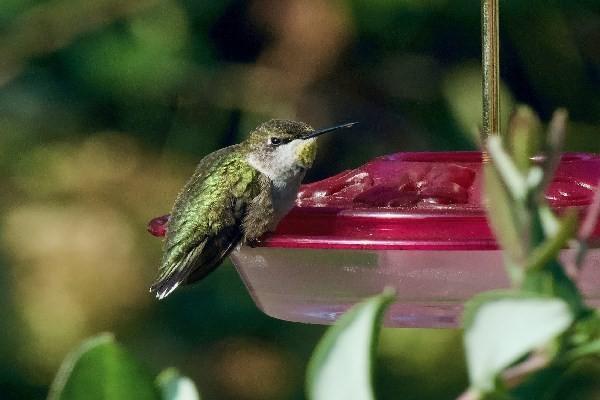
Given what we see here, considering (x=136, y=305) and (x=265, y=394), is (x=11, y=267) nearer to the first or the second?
(x=136, y=305)

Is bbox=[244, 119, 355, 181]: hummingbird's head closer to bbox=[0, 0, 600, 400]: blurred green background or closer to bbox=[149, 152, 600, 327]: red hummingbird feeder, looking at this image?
bbox=[149, 152, 600, 327]: red hummingbird feeder

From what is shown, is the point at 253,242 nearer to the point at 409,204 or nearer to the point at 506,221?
the point at 409,204

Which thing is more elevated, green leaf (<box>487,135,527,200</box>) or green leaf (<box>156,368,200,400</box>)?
green leaf (<box>487,135,527,200</box>)

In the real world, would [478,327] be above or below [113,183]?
above

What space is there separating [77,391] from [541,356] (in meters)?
0.33

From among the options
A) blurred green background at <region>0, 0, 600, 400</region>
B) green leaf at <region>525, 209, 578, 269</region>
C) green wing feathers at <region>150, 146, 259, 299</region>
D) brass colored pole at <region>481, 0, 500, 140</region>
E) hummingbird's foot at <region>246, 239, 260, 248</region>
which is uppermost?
green leaf at <region>525, 209, 578, 269</region>

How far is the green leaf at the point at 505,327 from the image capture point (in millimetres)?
777

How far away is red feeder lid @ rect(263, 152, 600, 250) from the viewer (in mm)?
1904

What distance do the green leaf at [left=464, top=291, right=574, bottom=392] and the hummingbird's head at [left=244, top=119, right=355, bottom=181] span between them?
185 cm

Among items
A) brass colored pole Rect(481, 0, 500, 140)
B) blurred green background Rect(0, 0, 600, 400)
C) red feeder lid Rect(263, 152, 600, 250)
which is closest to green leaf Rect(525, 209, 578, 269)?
red feeder lid Rect(263, 152, 600, 250)

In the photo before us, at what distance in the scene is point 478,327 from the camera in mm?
799

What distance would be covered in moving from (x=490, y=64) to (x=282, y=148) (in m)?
0.72

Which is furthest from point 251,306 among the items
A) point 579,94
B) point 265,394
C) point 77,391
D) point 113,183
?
point 77,391

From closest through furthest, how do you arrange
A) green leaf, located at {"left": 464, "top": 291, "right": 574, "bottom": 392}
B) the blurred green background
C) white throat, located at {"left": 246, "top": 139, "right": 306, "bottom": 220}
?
green leaf, located at {"left": 464, "top": 291, "right": 574, "bottom": 392} → white throat, located at {"left": 246, "top": 139, "right": 306, "bottom": 220} → the blurred green background
